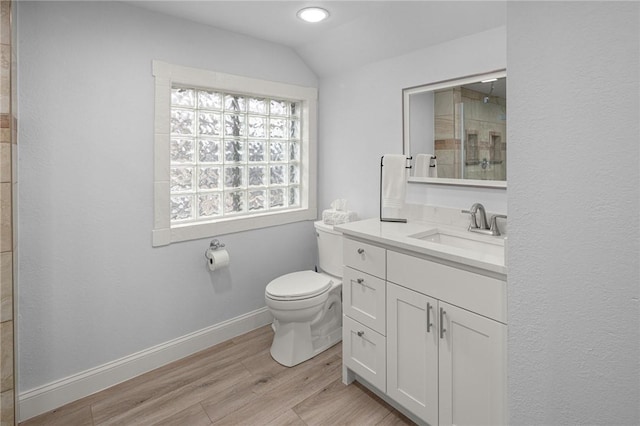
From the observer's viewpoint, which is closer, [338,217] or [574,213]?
[574,213]

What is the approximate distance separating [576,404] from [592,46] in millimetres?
663

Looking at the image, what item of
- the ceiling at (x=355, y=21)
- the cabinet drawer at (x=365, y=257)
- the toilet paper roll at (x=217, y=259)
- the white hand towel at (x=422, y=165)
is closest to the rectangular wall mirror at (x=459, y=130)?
the white hand towel at (x=422, y=165)

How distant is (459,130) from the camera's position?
6.91 feet

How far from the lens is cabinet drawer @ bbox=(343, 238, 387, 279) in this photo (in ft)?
6.02

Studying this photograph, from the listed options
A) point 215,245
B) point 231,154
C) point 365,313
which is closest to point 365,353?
point 365,313

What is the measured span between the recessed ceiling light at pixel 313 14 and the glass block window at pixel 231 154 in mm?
755

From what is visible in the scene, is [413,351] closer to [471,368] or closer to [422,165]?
[471,368]

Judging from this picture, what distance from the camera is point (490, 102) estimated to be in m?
1.96

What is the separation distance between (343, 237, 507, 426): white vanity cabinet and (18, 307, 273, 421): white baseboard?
1.00 metres

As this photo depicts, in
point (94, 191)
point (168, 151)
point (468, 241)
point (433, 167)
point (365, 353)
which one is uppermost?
point (168, 151)

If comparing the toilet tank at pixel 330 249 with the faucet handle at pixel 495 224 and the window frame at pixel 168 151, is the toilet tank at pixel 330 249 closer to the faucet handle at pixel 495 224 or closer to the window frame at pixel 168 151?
the window frame at pixel 168 151

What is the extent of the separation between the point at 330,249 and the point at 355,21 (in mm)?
1583

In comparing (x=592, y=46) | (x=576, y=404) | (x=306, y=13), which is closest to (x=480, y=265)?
(x=576, y=404)

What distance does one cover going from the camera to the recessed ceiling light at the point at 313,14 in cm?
214
